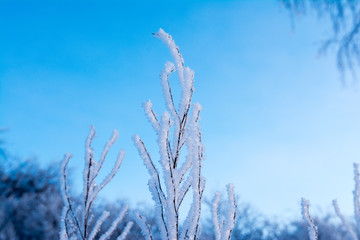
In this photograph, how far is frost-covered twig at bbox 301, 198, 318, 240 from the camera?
2137 millimetres

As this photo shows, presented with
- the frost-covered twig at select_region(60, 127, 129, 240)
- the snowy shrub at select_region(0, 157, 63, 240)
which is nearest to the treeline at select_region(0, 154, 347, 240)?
the snowy shrub at select_region(0, 157, 63, 240)

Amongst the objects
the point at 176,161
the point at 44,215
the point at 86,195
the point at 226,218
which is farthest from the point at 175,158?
the point at 44,215

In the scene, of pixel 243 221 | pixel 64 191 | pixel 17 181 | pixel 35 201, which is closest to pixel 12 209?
pixel 35 201

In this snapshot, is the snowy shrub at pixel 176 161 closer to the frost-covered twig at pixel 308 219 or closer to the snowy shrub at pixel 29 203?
the frost-covered twig at pixel 308 219

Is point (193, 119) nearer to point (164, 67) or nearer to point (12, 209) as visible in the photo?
point (164, 67)

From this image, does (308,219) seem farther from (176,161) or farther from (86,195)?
(86,195)

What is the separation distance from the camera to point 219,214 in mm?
2098

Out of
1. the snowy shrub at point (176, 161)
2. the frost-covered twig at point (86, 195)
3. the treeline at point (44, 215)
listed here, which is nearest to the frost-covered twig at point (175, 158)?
the snowy shrub at point (176, 161)

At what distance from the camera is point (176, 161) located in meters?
1.87

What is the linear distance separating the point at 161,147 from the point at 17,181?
27.7 metres

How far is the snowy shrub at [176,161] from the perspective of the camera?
1765mm

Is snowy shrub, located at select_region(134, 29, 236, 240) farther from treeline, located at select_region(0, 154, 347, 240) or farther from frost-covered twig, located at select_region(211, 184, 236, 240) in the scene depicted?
treeline, located at select_region(0, 154, 347, 240)

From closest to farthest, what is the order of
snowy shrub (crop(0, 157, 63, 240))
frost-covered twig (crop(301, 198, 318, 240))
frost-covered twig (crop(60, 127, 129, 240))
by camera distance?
frost-covered twig (crop(301, 198, 318, 240)) < frost-covered twig (crop(60, 127, 129, 240)) < snowy shrub (crop(0, 157, 63, 240))

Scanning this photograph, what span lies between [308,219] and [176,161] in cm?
105
